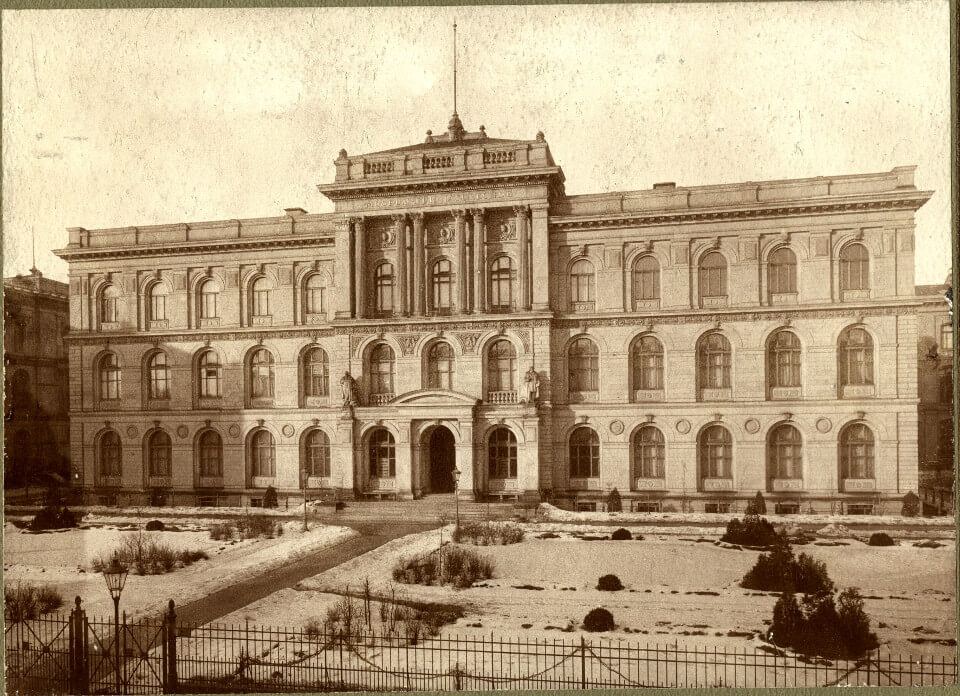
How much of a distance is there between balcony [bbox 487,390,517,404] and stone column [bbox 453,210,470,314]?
3379 millimetres

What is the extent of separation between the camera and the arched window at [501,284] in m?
27.2

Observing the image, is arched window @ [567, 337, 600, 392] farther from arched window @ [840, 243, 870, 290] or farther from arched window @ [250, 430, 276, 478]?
arched window @ [250, 430, 276, 478]

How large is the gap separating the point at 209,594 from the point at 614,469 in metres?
15.2

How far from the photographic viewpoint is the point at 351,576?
16.9 m

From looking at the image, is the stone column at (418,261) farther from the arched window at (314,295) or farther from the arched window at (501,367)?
the arched window at (314,295)

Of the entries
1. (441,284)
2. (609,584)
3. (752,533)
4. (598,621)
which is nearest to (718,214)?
(441,284)

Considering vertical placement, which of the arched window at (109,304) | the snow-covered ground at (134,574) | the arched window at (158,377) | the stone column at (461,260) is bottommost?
the snow-covered ground at (134,574)

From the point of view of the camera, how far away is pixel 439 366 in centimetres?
2752

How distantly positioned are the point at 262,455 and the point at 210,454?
191 centimetres

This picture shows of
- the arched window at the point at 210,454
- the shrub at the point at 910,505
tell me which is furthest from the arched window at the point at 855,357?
the arched window at the point at 210,454

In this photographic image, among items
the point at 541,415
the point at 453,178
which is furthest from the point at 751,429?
the point at 453,178

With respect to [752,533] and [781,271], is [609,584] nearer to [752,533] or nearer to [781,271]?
[752,533]

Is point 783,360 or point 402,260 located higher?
point 402,260

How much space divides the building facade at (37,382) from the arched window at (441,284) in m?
12.8
